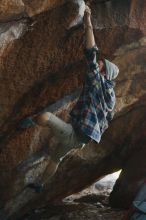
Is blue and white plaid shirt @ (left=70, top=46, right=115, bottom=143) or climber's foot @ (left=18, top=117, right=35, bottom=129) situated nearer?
blue and white plaid shirt @ (left=70, top=46, right=115, bottom=143)

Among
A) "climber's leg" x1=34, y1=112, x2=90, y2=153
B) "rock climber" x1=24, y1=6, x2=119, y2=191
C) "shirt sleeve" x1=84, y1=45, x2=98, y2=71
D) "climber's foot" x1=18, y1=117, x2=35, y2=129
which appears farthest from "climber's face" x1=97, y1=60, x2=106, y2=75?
"climber's foot" x1=18, y1=117, x2=35, y2=129

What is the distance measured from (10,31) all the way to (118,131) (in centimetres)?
522

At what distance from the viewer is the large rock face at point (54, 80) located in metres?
5.51

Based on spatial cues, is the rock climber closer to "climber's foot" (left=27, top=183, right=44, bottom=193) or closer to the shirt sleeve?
the shirt sleeve

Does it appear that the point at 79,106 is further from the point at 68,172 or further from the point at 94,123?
the point at 68,172

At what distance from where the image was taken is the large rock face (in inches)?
217

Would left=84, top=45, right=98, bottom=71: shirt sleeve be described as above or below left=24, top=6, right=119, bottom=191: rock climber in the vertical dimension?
above

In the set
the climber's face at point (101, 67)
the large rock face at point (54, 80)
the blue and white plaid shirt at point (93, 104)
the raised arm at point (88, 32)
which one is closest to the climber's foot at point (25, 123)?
the large rock face at point (54, 80)

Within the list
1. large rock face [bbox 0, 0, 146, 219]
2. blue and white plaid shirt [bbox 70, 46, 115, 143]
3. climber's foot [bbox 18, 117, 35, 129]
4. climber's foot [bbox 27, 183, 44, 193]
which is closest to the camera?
large rock face [bbox 0, 0, 146, 219]

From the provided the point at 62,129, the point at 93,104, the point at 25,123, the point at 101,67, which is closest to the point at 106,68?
the point at 101,67

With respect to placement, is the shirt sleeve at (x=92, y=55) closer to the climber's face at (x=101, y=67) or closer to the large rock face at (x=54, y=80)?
the climber's face at (x=101, y=67)

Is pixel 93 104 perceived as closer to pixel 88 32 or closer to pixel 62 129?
pixel 62 129

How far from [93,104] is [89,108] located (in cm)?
8

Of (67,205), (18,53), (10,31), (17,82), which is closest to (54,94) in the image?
(17,82)
